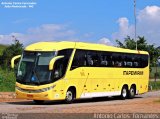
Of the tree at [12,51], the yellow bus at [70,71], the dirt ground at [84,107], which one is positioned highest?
the tree at [12,51]

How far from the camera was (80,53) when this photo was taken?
86.6 feet

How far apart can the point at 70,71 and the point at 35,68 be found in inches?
83.6

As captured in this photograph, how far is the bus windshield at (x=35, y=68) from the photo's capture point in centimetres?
2400

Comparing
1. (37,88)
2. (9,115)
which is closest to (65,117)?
(9,115)

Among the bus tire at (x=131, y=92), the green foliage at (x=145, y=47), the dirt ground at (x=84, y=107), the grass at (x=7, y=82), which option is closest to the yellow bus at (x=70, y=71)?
the bus tire at (x=131, y=92)

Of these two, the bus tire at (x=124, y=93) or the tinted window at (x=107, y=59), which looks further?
the bus tire at (x=124, y=93)

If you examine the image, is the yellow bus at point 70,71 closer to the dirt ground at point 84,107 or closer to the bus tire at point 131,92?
the bus tire at point 131,92

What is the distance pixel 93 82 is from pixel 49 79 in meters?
4.61

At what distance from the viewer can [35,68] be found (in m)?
24.2

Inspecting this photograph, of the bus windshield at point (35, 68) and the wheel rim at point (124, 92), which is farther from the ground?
the bus windshield at point (35, 68)

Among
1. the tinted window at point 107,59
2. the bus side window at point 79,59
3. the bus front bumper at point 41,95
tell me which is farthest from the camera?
the tinted window at point 107,59

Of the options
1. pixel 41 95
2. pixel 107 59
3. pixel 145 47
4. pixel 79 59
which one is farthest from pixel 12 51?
pixel 41 95

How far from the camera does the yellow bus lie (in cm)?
2403

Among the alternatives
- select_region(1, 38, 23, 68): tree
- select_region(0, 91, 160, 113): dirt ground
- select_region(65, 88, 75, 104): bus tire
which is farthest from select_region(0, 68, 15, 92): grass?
select_region(1, 38, 23, 68): tree
